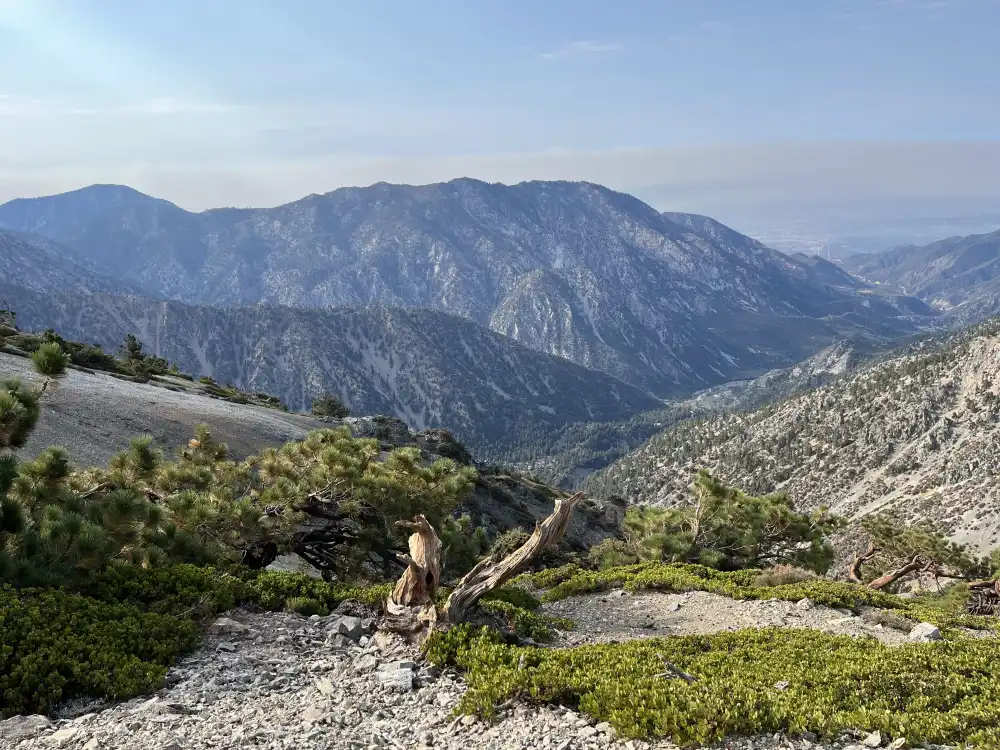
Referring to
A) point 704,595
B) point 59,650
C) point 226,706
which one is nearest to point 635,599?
point 704,595

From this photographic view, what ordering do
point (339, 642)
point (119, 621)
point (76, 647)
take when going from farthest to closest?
point (339, 642), point (119, 621), point (76, 647)

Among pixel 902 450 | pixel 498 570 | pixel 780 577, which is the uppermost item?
pixel 498 570

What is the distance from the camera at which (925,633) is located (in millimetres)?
15453

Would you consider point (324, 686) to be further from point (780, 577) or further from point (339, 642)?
point (780, 577)

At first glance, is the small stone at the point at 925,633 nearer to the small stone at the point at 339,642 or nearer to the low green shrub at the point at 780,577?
the low green shrub at the point at 780,577

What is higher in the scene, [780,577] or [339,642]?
[339,642]

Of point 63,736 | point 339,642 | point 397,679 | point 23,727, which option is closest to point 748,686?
point 397,679

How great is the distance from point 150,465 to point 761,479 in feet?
588

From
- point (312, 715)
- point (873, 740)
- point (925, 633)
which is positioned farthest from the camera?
point (925, 633)

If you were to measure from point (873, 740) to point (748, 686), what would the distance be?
5.59 feet

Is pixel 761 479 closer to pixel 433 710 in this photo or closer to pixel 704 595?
pixel 704 595

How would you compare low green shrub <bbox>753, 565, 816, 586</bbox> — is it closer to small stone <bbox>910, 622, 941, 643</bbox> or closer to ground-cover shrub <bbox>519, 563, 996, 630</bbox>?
ground-cover shrub <bbox>519, 563, 996, 630</bbox>

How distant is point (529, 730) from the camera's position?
27.2 ft

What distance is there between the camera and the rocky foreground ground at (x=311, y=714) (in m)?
8.05
